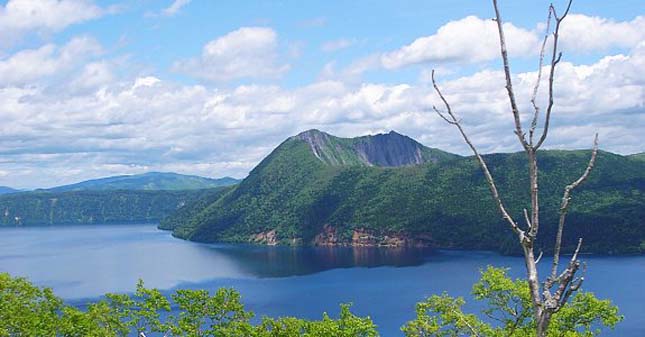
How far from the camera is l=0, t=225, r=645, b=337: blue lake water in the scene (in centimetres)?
10707

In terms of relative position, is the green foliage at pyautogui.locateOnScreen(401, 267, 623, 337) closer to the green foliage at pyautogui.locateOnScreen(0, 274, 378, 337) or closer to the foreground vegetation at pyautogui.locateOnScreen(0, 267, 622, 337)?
the foreground vegetation at pyautogui.locateOnScreen(0, 267, 622, 337)

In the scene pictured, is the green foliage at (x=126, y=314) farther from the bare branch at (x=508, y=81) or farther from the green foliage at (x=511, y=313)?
the bare branch at (x=508, y=81)

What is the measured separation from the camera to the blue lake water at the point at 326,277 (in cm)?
10707

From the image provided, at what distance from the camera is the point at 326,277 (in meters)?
146

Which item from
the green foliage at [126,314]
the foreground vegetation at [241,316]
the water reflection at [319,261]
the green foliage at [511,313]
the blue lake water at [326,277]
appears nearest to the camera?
the green foliage at [511,313]

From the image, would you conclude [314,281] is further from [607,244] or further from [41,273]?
[607,244]

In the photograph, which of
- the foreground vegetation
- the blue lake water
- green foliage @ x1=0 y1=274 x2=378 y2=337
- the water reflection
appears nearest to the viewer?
the foreground vegetation

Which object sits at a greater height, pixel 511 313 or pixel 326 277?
pixel 511 313

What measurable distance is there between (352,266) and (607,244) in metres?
74.4

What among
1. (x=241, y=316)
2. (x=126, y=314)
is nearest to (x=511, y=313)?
(x=241, y=316)

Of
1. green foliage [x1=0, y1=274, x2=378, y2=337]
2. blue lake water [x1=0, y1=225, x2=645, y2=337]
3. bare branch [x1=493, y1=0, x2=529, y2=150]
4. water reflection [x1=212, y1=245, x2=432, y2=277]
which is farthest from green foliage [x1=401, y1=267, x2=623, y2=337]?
water reflection [x1=212, y1=245, x2=432, y2=277]

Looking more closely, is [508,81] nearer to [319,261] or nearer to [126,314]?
[126,314]

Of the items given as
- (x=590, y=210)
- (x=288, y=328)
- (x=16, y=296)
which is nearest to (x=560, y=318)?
(x=288, y=328)

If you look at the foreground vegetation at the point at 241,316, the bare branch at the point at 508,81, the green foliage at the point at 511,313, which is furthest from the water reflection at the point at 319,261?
the bare branch at the point at 508,81
